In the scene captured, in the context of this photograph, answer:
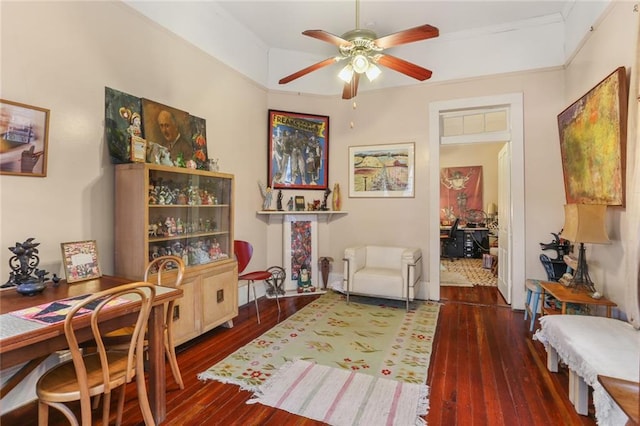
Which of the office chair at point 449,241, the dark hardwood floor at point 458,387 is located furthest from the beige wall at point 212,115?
the office chair at point 449,241

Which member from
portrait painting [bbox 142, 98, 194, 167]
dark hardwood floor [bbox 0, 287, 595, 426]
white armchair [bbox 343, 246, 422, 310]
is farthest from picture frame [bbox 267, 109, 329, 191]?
dark hardwood floor [bbox 0, 287, 595, 426]

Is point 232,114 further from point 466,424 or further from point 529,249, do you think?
point 529,249

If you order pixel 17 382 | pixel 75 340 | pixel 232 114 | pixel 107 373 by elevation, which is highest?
pixel 232 114

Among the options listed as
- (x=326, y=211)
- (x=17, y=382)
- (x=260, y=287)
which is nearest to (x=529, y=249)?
(x=326, y=211)

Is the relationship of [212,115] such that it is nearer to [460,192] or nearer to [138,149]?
[138,149]

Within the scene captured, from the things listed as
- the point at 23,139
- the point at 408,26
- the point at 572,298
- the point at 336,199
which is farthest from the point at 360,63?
the point at 572,298

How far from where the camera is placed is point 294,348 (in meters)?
2.97

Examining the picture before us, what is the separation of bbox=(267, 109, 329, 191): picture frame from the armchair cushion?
134cm

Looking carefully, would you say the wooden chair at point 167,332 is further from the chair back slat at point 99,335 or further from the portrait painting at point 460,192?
the portrait painting at point 460,192

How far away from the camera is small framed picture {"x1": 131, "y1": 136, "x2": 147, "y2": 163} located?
2594 millimetres

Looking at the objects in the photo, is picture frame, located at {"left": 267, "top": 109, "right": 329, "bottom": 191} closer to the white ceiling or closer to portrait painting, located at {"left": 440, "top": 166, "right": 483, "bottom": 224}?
the white ceiling

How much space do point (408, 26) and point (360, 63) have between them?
71.0 inches

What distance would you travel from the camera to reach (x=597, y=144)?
280cm

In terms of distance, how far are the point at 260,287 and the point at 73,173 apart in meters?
2.83
